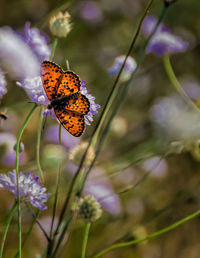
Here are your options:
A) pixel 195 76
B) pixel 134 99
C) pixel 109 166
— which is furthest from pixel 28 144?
pixel 195 76

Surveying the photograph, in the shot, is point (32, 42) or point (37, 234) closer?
point (32, 42)

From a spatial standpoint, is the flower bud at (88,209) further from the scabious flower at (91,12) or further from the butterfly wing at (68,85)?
the scabious flower at (91,12)

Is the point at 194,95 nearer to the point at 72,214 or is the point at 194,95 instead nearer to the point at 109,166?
the point at 109,166

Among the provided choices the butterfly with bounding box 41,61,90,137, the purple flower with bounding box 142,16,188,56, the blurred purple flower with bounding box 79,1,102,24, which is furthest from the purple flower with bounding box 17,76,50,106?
the blurred purple flower with bounding box 79,1,102,24

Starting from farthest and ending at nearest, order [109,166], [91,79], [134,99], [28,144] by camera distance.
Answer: [134,99]
[91,79]
[28,144]
[109,166]

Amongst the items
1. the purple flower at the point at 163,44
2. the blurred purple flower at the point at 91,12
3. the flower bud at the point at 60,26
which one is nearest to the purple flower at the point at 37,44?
the flower bud at the point at 60,26

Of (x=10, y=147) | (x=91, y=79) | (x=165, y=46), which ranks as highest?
(x=91, y=79)

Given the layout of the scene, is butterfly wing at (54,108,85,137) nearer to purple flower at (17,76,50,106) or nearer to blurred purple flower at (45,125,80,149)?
purple flower at (17,76,50,106)
